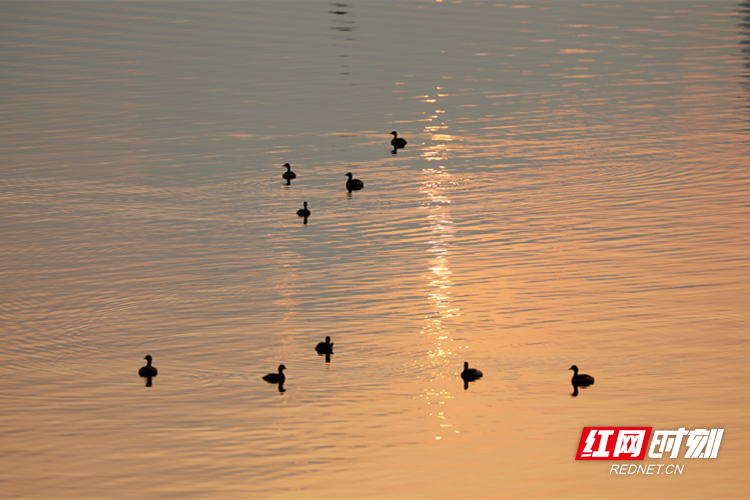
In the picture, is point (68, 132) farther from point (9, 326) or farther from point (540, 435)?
point (540, 435)

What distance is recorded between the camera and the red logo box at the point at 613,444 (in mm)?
19156

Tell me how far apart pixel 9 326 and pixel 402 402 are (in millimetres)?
11255

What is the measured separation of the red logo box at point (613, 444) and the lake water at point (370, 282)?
0.25 metres

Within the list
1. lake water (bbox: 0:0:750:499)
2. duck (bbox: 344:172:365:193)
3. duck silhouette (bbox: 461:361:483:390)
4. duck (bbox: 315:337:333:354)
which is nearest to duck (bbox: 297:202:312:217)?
lake water (bbox: 0:0:750:499)

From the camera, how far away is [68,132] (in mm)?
51344

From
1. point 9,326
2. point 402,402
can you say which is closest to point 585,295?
point 402,402

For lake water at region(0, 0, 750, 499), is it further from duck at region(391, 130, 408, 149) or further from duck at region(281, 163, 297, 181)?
duck at region(391, 130, 408, 149)

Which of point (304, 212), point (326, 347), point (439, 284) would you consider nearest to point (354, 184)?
point (304, 212)

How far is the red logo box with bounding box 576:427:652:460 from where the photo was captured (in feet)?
62.8

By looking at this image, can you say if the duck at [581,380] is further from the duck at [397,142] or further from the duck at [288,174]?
the duck at [397,142]

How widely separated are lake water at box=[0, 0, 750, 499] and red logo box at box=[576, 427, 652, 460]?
25cm

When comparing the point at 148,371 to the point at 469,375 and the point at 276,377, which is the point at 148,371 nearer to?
the point at 276,377

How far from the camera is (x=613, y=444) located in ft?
63.8

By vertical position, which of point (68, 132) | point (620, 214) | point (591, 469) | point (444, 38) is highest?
point (444, 38)
